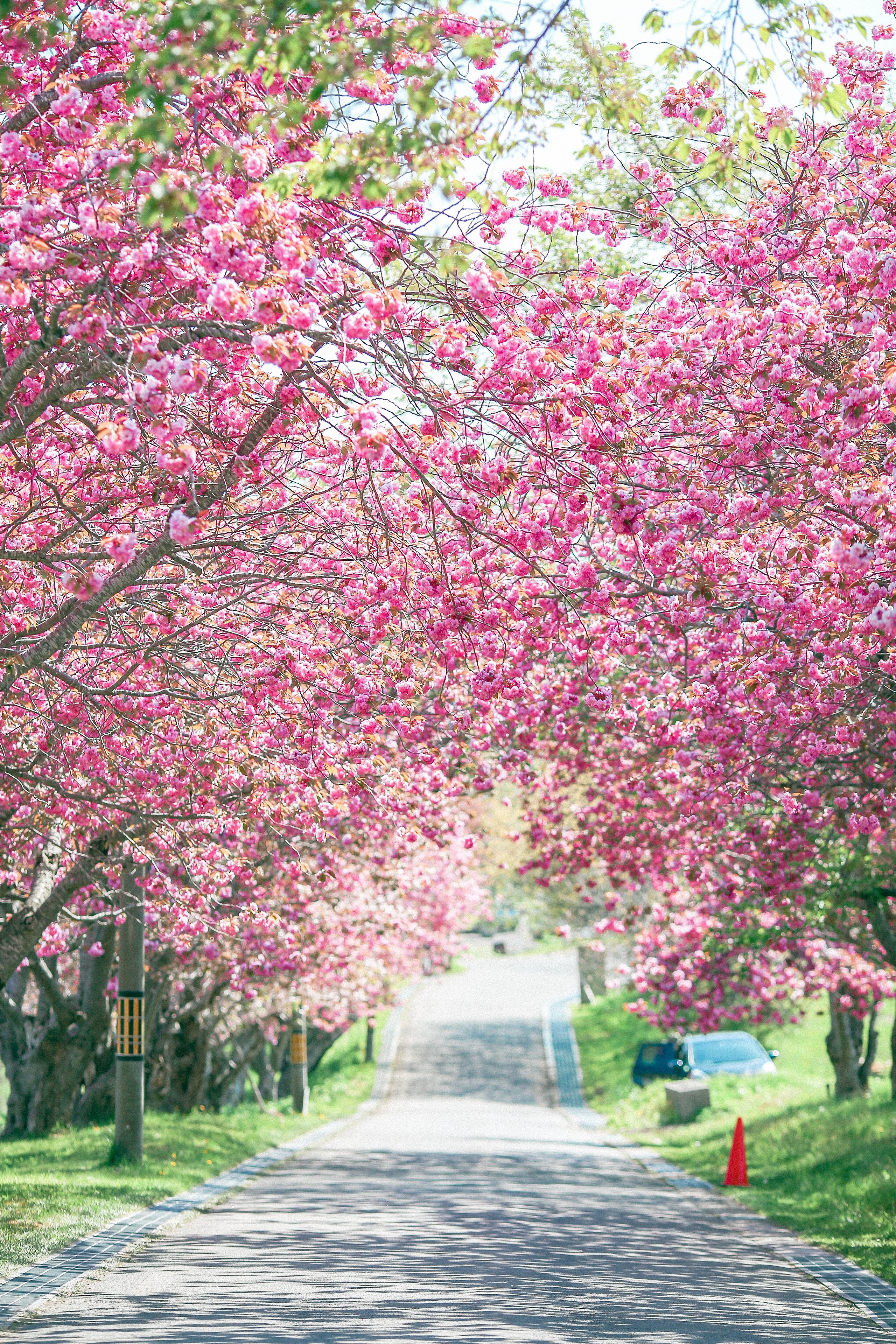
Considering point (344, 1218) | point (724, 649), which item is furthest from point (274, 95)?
point (344, 1218)

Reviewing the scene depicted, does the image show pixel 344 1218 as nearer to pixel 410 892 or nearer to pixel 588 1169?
pixel 588 1169

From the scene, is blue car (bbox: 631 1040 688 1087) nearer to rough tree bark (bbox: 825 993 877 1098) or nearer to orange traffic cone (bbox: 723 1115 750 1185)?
rough tree bark (bbox: 825 993 877 1098)

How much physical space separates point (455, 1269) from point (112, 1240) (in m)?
2.97

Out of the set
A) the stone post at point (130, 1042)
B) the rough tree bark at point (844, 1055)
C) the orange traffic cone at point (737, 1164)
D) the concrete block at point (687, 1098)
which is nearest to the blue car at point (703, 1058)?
the concrete block at point (687, 1098)

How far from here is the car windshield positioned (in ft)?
96.4

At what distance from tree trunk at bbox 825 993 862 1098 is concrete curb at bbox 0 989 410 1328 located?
9.07 metres

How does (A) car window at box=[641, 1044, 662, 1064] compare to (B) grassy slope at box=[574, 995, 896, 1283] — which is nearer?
(B) grassy slope at box=[574, 995, 896, 1283]

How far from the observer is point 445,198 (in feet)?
21.5

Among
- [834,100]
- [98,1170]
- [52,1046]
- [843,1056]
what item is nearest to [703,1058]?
[843,1056]

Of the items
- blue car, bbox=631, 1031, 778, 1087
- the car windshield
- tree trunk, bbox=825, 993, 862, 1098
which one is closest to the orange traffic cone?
tree trunk, bbox=825, 993, 862, 1098

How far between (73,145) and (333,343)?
157 centimetres

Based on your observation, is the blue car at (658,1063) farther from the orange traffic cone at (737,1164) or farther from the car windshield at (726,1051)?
the orange traffic cone at (737,1164)

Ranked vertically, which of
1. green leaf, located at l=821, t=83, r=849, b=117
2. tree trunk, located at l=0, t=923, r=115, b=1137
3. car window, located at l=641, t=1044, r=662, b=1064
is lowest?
car window, located at l=641, t=1044, r=662, b=1064

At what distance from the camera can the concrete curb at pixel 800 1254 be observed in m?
9.22
